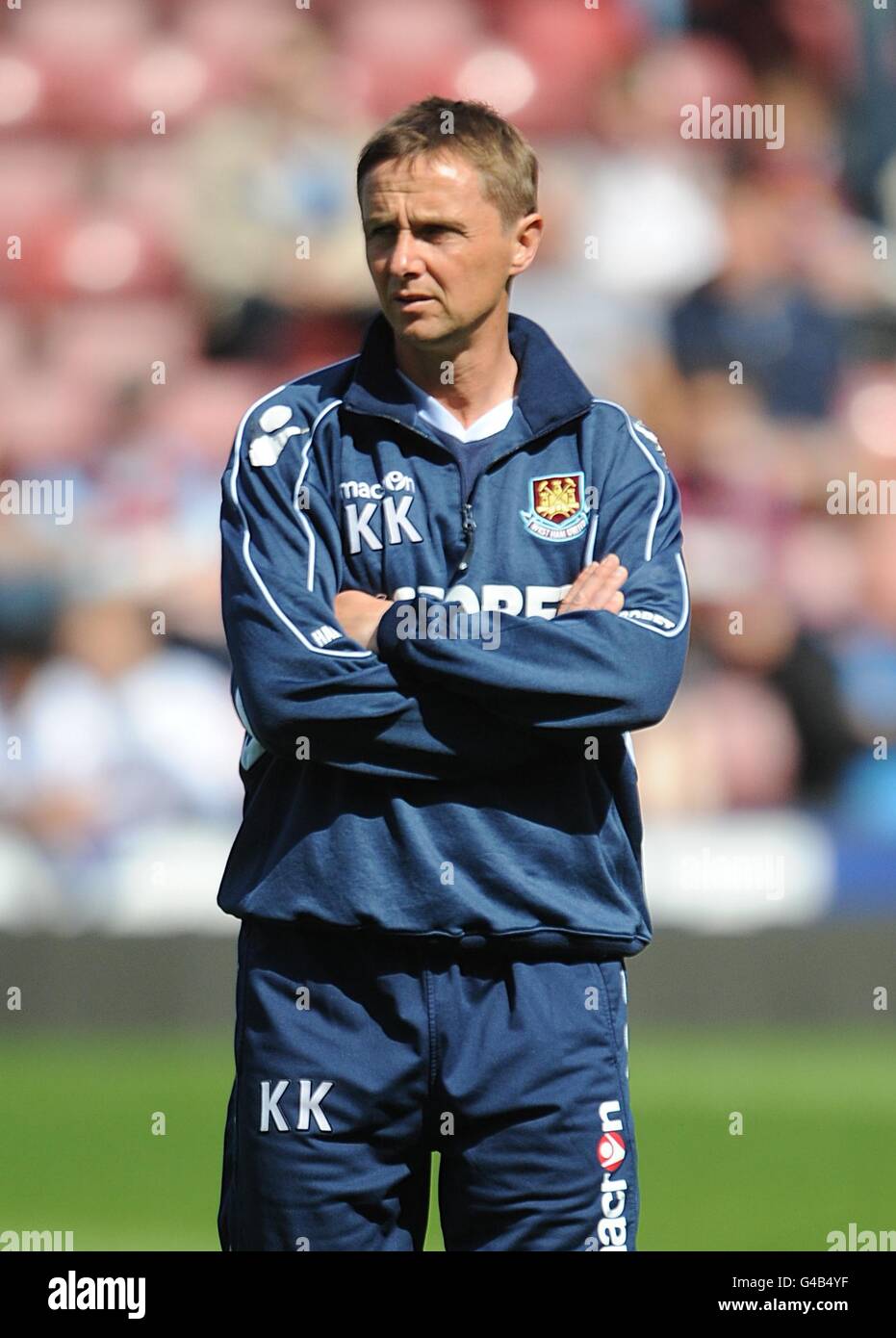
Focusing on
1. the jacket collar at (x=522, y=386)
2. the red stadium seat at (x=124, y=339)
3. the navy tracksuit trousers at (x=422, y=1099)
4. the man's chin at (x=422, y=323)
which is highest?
the red stadium seat at (x=124, y=339)

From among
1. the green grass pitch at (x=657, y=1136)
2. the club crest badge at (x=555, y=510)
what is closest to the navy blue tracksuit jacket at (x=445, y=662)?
the club crest badge at (x=555, y=510)

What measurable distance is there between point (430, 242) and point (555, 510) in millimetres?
399

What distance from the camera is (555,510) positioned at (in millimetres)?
2693

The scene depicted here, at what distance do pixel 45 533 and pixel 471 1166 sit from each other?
569cm

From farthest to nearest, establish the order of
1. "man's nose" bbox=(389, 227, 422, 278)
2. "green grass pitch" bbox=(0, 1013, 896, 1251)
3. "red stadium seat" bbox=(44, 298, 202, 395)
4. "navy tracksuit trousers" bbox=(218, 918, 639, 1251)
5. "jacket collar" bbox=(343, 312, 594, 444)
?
"red stadium seat" bbox=(44, 298, 202, 395) < "green grass pitch" bbox=(0, 1013, 896, 1251) < "jacket collar" bbox=(343, 312, 594, 444) < "man's nose" bbox=(389, 227, 422, 278) < "navy tracksuit trousers" bbox=(218, 918, 639, 1251)

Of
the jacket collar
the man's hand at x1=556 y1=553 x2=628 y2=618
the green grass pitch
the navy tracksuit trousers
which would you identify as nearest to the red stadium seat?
the green grass pitch

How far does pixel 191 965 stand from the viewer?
23.0ft

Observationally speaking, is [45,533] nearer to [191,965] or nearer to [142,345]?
[142,345]

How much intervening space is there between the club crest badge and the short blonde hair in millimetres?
361

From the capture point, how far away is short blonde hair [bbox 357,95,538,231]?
266 cm

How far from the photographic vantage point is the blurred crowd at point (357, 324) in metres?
7.77

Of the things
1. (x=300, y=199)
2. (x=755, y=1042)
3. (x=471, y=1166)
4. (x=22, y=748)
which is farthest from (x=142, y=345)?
(x=471, y=1166)

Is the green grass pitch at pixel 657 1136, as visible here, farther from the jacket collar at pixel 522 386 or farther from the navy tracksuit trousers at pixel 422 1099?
the jacket collar at pixel 522 386

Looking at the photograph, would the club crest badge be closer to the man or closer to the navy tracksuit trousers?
the man
